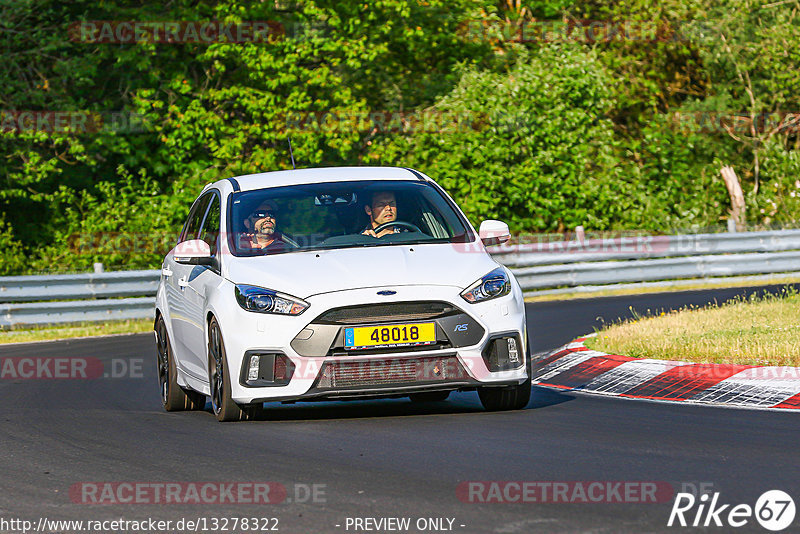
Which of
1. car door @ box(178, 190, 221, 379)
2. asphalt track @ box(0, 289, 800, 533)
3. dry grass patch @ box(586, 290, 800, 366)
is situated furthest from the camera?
dry grass patch @ box(586, 290, 800, 366)

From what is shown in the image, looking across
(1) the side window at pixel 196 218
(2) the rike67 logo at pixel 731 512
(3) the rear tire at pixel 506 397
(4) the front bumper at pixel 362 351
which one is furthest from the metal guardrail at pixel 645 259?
(2) the rike67 logo at pixel 731 512

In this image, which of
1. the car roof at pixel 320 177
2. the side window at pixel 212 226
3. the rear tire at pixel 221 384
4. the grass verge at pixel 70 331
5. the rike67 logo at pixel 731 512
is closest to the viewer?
the rike67 logo at pixel 731 512

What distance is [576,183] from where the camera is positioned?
3089 centimetres

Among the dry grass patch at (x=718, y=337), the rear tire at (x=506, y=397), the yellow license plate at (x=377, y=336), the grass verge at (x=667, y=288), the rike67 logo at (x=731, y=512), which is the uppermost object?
the yellow license plate at (x=377, y=336)

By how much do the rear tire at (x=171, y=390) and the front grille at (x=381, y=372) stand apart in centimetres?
229

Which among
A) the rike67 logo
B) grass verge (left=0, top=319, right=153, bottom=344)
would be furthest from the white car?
grass verge (left=0, top=319, right=153, bottom=344)

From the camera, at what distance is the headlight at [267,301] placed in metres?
8.92

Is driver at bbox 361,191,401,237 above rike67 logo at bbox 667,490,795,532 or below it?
above

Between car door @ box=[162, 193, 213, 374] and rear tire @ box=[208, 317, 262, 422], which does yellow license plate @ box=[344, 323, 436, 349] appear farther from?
car door @ box=[162, 193, 213, 374]

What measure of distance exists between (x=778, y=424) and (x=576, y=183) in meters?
22.5

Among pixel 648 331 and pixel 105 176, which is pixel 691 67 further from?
pixel 648 331

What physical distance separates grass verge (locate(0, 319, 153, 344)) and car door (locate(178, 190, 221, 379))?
1092 centimetres

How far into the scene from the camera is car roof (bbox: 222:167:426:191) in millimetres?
10523

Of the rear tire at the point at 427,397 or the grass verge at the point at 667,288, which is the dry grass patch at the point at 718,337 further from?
the grass verge at the point at 667,288
